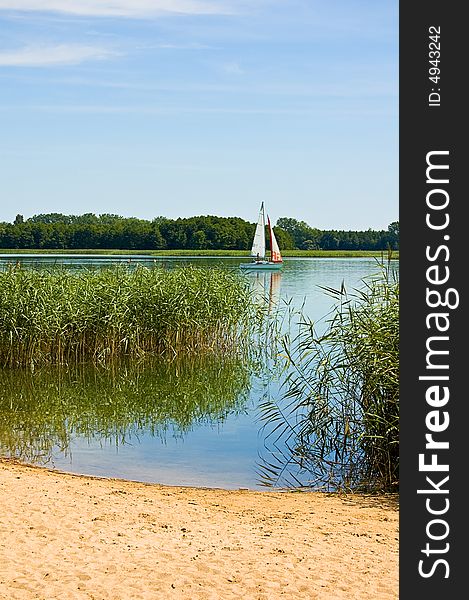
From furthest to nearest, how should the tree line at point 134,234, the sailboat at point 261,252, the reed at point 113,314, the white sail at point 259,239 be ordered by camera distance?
the tree line at point 134,234 → the sailboat at point 261,252 → the white sail at point 259,239 → the reed at point 113,314

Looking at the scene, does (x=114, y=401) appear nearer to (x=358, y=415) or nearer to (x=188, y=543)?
(x=358, y=415)

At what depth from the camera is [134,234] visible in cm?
6562

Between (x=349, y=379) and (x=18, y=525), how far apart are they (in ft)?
14.3

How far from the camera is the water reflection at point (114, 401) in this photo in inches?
480

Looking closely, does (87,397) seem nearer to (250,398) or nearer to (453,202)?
(250,398)

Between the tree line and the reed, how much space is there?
137 feet

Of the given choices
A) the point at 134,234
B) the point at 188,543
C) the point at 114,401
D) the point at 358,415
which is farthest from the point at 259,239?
the point at 188,543

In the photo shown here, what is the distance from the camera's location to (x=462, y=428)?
3.66 meters

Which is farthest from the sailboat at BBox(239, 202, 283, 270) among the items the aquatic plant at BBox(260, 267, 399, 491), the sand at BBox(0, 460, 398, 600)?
the sand at BBox(0, 460, 398, 600)

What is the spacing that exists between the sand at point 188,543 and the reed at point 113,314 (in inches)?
300

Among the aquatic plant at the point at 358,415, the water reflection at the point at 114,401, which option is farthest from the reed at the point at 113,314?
the aquatic plant at the point at 358,415

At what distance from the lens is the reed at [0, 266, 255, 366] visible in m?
16.5

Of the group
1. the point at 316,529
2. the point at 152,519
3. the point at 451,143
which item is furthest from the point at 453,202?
the point at 152,519

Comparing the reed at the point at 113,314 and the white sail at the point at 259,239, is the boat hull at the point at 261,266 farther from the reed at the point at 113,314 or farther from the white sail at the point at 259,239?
the reed at the point at 113,314
